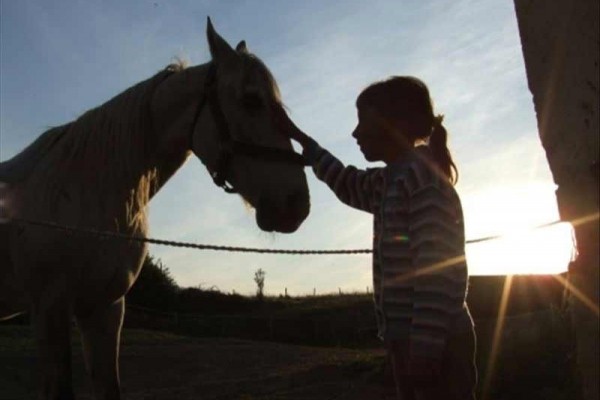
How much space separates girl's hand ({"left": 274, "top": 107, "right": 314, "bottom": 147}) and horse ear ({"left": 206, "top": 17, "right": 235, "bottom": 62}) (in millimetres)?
493

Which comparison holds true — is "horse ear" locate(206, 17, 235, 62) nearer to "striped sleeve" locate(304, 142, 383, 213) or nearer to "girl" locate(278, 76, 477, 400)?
"striped sleeve" locate(304, 142, 383, 213)

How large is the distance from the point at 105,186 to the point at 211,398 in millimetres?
5894

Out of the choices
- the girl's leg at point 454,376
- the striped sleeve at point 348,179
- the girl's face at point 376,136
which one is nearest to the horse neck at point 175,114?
the striped sleeve at point 348,179

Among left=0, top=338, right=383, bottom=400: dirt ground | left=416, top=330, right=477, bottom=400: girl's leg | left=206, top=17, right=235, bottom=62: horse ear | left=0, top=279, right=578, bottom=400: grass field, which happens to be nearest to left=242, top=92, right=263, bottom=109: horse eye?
left=206, top=17, right=235, bottom=62: horse ear

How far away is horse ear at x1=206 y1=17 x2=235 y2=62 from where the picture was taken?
347 cm

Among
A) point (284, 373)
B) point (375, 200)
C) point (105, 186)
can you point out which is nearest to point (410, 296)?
point (375, 200)

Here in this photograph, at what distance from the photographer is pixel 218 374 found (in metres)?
11.9

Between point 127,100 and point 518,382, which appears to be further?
point 518,382

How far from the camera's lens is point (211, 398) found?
887 cm

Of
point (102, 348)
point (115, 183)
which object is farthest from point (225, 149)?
point (102, 348)

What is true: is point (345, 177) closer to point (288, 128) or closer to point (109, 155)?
point (288, 128)

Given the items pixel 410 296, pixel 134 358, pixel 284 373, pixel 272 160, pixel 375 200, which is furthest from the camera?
pixel 134 358

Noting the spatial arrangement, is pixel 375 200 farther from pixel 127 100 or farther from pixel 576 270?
pixel 127 100

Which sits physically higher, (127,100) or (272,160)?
(127,100)
